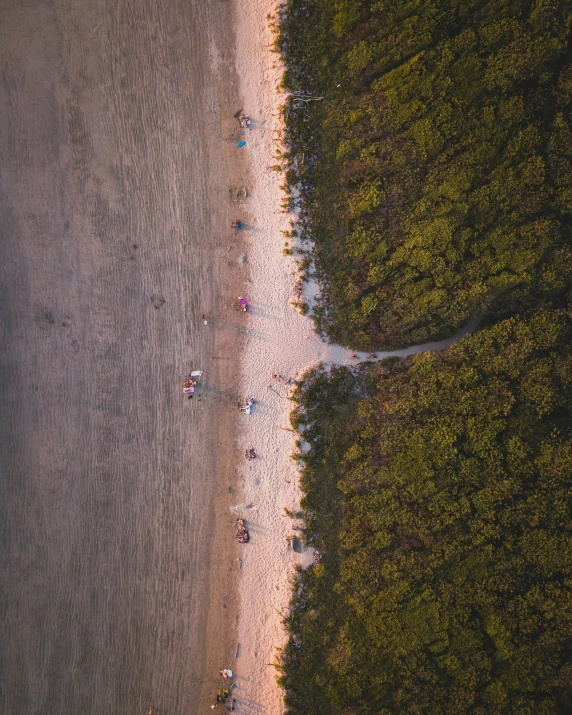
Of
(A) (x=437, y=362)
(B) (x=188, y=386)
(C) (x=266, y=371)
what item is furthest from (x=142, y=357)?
(A) (x=437, y=362)

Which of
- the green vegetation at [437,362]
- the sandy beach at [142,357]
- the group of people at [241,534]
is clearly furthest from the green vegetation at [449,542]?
the group of people at [241,534]

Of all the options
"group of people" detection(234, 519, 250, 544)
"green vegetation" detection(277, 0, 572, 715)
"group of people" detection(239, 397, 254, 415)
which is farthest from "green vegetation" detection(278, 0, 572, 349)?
"group of people" detection(234, 519, 250, 544)

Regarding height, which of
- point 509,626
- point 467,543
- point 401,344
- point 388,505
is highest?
point 401,344

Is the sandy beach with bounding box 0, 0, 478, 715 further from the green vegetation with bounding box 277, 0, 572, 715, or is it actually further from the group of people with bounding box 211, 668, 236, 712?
the green vegetation with bounding box 277, 0, 572, 715

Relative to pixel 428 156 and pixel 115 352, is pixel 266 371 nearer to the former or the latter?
pixel 115 352

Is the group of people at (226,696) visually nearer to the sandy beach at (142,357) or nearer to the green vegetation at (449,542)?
the sandy beach at (142,357)

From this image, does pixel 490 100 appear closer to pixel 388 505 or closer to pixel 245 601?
pixel 388 505

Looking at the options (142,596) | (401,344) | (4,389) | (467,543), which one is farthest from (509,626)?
(4,389)
